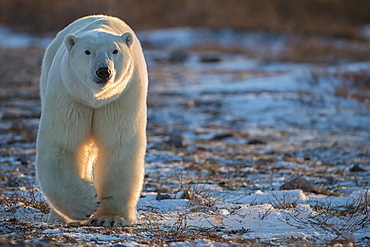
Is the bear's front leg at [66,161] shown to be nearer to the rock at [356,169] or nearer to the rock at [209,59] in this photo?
the rock at [356,169]

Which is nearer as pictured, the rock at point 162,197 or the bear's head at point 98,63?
the bear's head at point 98,63

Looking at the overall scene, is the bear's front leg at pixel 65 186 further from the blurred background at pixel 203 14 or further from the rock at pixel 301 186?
the blurred background at pixel 203 14

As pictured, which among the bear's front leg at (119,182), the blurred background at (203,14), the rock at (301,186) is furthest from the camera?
the blurred background at (203,14)

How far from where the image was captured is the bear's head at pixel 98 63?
12.5ft

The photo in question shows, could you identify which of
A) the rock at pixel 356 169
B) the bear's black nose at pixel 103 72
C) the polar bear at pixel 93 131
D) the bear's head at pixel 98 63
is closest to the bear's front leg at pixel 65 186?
the polar bear at pixel 93 131

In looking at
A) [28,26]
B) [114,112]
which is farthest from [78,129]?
[28,26]

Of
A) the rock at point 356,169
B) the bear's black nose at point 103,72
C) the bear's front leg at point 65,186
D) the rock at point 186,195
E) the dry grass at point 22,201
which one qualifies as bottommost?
the dry grass at point 22,201

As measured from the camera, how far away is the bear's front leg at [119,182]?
415 cm

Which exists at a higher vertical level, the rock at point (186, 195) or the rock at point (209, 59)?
the rock at point (209, 59)

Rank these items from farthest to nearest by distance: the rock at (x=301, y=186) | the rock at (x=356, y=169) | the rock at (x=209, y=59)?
the rock at (x=209, y=59) < the rock at (x=356, y=169) < the rock at (x=301, y=186)

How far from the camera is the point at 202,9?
26969 millimetres

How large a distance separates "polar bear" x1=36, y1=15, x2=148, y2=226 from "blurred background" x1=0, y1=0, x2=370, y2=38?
19.9m

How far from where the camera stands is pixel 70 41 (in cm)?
401

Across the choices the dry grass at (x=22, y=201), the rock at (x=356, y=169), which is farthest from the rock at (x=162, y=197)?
the rock at (x=356, y=169)
